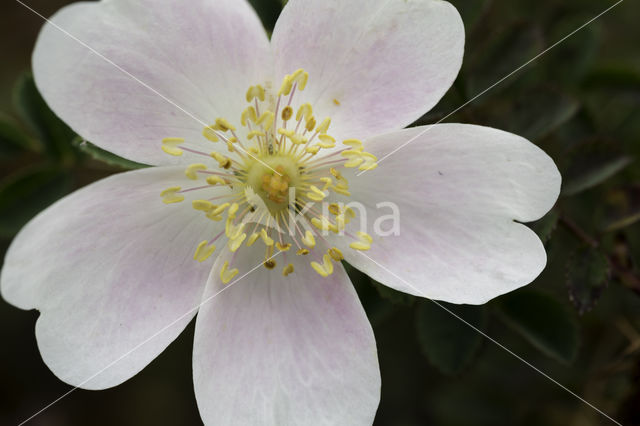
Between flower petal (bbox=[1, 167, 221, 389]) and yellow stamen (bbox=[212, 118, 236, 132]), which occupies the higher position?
yellow stamen (bbox=[212, 118, 236, 132])

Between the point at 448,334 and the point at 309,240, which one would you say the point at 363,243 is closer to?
the point at 309,240

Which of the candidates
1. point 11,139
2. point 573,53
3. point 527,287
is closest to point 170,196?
point 11,139

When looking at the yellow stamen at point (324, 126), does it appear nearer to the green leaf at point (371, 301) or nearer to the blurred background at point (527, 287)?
the blurred background at point (527, 287)

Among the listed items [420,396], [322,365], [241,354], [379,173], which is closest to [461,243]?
[379,173]

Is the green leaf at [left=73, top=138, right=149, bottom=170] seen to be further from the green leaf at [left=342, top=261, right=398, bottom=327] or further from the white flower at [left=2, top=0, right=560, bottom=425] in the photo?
the green leaf at [left=342, top=261, right=398, bottom=327]

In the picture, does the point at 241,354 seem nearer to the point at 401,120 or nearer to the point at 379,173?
the point at 379,173

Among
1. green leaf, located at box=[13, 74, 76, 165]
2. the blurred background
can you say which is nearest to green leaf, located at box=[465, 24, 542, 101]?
the blurred background
